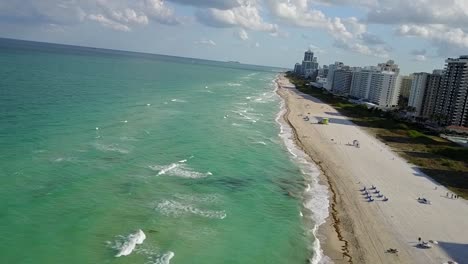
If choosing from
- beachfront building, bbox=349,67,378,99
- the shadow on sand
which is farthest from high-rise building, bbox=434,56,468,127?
the shadow on sand

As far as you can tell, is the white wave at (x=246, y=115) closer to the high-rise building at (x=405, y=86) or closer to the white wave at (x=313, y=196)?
the white wave at (x=313, y=196)

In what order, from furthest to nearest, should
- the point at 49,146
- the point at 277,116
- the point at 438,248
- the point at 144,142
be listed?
the point at 277,116 → the point at 144,142 → the point at 49,146 → the point at 438,248

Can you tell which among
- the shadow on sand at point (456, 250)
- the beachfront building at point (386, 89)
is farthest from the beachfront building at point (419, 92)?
the shadow on sand at point (456, 250)

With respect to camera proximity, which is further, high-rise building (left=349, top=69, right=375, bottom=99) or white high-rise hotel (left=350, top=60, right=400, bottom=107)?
high-rise building (left=349, top=69, right=375, bottom=99)

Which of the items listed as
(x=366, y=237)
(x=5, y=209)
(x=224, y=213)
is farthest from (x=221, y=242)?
(x=5, y=209)

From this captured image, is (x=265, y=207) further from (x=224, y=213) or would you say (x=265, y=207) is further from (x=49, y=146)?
(x=49, y=146)

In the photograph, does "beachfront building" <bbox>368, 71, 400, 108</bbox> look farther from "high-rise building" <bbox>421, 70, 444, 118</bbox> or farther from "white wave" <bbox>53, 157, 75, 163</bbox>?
"white wave" <bbox>53, 157, 75, 163</bbox>
